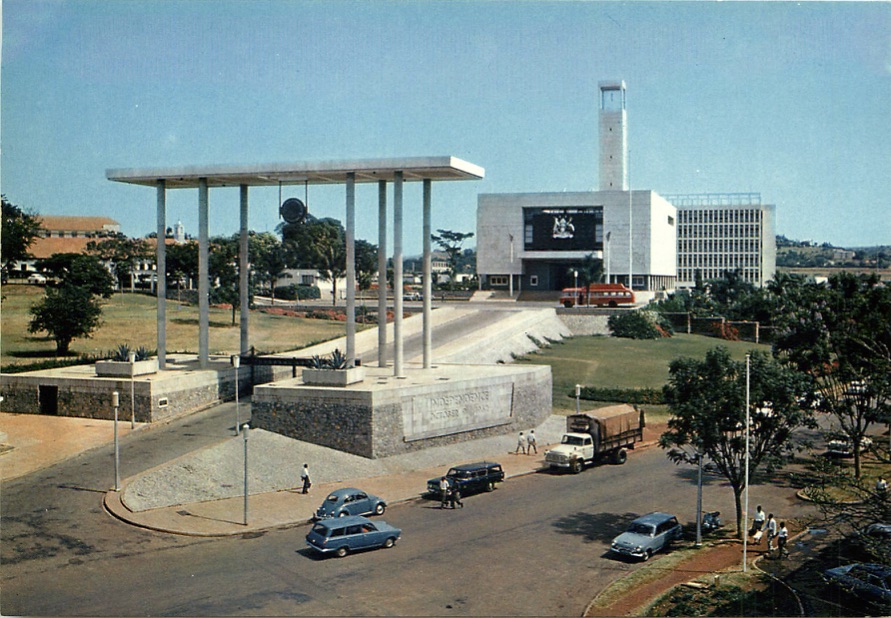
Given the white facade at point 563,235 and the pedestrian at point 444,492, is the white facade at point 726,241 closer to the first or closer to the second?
the white facade at point 563,235

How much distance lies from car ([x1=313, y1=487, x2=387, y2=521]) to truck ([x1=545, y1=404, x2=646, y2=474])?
1073 cm

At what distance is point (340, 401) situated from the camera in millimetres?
38156

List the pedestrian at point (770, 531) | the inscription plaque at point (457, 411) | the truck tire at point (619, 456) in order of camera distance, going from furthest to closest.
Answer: the truck tire at point (619, 456) → the inscription plaque at point (457, 411) → the pedestrian at point (770, 531)

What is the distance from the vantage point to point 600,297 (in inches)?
3526

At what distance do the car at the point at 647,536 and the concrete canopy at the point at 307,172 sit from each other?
21.7m

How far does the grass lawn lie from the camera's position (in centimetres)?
5925

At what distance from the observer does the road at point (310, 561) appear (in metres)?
21.5

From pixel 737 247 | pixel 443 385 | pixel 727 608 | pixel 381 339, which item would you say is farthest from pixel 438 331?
pixel 737 247

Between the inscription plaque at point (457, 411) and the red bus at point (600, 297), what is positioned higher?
the red bus at point (600, 297)

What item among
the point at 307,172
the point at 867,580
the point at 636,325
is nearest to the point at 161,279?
the point at 307,172

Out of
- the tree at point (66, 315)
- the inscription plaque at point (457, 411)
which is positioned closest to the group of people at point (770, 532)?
the inscription plaque at point (457, 411)

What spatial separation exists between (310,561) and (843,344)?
2812cm

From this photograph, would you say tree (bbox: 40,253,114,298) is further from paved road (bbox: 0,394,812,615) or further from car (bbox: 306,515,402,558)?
car (bbox: 306,515,402,558)

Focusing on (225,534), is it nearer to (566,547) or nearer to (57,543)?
Result: (57,543)
